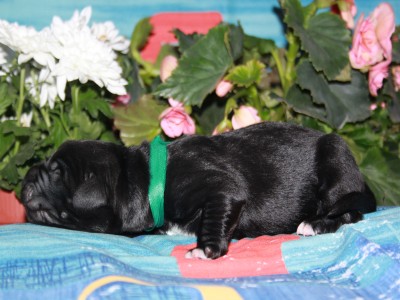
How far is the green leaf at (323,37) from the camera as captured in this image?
3.01m

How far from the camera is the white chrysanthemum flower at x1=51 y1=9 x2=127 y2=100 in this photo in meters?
2.88

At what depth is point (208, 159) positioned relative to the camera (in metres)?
2.42

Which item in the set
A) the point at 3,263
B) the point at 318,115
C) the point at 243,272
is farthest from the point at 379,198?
the point at 3,263

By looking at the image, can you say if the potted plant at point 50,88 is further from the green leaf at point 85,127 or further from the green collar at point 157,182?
the green collar at point 157,182

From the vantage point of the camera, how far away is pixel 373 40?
309 cm

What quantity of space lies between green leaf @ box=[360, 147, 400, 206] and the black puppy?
503mm

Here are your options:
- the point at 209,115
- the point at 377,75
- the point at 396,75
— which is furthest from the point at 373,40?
the point at 209,115

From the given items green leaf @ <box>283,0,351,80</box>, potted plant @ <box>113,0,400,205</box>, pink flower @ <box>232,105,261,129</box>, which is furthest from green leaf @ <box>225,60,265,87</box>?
green leaf @ <box>283,0,351,80</box>

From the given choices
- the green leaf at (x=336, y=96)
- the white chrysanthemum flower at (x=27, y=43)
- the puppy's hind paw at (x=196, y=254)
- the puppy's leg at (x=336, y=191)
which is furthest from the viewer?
the green leaf at (x=336, y=96)

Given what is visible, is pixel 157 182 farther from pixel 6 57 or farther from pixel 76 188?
pixel 6 57

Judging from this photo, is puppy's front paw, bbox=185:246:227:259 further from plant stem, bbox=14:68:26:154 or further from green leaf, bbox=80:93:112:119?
plant stem, bbox=14:68:26:154

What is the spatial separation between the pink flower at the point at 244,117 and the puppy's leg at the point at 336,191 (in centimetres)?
55

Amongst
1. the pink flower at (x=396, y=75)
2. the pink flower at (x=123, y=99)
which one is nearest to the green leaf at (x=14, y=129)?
the pink flower at (x=123, y=99)

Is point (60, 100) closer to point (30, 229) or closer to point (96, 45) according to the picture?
point (96, 45)
